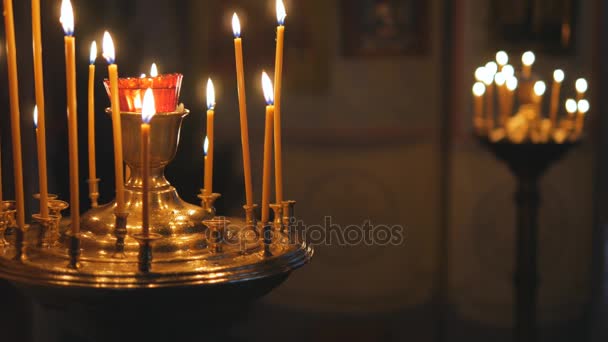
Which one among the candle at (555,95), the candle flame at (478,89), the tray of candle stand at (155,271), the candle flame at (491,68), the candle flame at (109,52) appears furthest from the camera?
the candle flame at (491,68)

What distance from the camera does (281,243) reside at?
1.05m

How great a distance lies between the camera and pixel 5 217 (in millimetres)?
1074

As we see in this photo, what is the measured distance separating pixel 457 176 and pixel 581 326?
85 centimetres

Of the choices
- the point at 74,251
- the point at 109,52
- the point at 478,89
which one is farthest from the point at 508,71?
the point at 74,251

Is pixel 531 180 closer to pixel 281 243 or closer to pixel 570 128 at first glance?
pixel 570 128

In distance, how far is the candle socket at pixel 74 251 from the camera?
0.91m

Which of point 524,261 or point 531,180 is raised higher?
point 531,180

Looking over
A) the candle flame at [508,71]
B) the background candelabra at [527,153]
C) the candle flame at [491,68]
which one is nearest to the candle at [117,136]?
the background candelabra at [527,153]

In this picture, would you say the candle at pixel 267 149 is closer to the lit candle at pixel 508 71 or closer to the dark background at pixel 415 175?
the lit candle at pixel 508 71

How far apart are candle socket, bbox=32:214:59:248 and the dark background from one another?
2.53 meters

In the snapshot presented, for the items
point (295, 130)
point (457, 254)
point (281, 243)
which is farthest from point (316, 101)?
point (281, 243)

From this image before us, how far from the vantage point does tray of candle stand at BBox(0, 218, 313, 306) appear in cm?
89

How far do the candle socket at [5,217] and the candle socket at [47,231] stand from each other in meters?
0.05

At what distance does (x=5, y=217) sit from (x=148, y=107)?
266 mm
